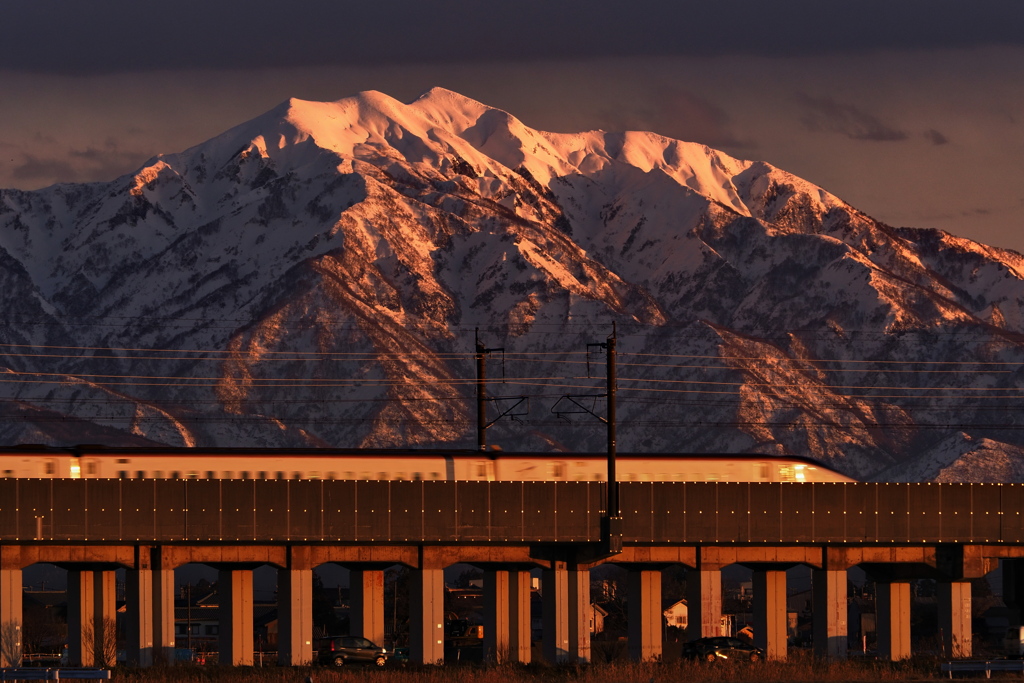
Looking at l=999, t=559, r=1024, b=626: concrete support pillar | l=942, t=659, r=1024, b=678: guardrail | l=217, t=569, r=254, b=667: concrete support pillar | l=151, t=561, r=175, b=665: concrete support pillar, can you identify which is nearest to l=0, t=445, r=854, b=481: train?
l=151, t=561, r=175, b=665: concrete support pillar

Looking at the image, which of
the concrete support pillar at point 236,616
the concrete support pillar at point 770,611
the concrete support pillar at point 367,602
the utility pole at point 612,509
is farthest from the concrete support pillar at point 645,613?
the concrete support pillar at point 236,616

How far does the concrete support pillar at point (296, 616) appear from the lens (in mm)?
85125

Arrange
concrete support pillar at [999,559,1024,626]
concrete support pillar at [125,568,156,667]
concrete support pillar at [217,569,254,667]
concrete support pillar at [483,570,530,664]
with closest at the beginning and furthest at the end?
concrete support pillar at [125,568,156,667]
concrete support pillar at [217,569,254,667]
concrete support pillar at [483,570,530,664]
concrete support pillar at [999,559,1024,626]

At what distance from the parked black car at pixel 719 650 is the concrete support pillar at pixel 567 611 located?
17.4 ft

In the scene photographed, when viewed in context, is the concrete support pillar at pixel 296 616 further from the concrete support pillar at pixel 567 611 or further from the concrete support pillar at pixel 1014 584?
the concrete support pillar at pixel 1014 584

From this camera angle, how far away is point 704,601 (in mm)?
91938

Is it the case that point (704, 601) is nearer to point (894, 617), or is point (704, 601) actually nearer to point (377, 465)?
point (894, 617)

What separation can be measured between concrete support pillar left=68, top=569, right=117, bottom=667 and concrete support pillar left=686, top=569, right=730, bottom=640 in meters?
30.2

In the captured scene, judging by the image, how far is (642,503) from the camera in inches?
3398

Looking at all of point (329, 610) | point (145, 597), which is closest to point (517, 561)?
point (145, 597)

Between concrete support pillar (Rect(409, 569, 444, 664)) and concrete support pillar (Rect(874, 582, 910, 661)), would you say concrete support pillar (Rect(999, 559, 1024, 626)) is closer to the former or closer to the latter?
concrete support pillar (Rect(874, 582, 910, 661))

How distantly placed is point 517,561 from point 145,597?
60.8ft

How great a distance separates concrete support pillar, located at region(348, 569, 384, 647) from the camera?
9312 cm

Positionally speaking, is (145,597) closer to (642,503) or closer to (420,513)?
(420,513)
